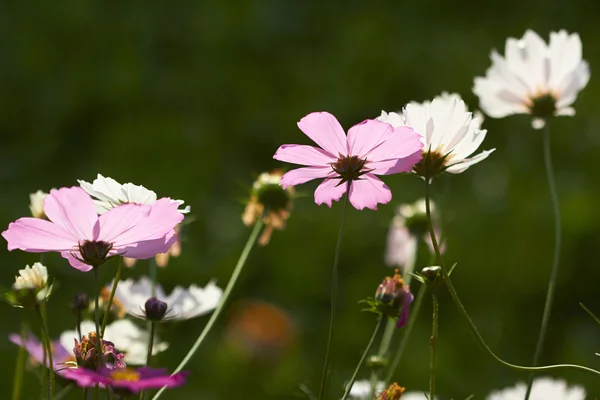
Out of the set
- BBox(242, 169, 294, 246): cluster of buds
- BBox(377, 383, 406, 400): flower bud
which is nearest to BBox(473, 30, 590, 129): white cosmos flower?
BBox(242, 169, 294, 246): cluster of buds

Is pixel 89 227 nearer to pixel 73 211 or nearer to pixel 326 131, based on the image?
pixel 73 211

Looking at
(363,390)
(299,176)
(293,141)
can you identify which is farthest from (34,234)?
(293,141)

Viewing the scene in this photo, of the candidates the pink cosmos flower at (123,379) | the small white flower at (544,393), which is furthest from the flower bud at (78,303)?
the small white flower at (544,393)

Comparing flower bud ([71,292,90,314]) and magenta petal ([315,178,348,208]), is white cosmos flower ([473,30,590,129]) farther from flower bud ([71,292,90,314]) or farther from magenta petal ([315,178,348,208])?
flower bud ([71,292,90,314])

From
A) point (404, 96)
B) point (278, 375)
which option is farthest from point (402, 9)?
point (278, 375)

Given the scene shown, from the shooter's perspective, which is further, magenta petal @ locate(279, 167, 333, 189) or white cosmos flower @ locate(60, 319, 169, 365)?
white cosmos flower @ locate(60, 319, 169, 365)

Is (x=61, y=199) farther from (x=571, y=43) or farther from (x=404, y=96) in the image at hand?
(x=404, y=96)
